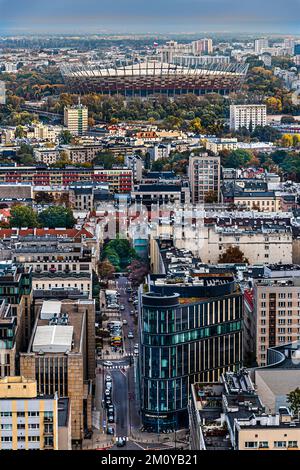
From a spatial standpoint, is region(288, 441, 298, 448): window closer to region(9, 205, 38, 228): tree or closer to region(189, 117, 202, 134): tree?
region(9, 205, 38, 228): tree

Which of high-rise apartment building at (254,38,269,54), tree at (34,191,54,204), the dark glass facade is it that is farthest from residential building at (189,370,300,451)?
high-rise apartment building at (254,38,269,54)

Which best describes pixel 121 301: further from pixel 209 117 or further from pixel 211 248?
pixel 209 117

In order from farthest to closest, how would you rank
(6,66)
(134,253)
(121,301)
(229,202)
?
(6,66), (229,202), (134,253), (121,301)

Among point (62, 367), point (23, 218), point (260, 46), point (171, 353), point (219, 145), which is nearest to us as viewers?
point (62, 367)

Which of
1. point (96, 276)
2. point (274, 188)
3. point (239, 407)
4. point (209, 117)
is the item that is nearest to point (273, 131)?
point (209, 117)

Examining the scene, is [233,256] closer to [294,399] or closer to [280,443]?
[294,399]

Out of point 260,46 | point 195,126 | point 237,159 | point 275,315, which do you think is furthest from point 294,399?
point 260,46
